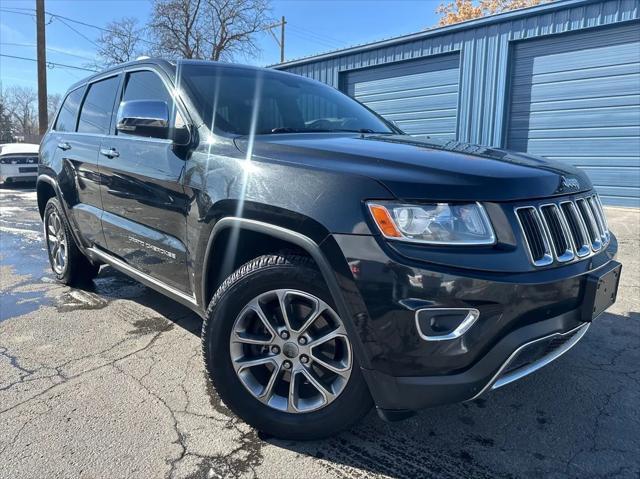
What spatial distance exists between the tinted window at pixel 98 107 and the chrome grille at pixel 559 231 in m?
3.06

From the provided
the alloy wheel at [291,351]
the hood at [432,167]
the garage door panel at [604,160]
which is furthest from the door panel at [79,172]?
the garage door panel at [604,160]

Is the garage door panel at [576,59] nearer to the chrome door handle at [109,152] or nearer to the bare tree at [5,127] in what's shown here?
the chrome door handle at [109,152]

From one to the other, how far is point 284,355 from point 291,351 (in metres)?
0.04

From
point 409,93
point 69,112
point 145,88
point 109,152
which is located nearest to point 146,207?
point 109,152

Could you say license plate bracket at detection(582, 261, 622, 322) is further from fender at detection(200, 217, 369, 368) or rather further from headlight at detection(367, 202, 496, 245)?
fender at detection(200, 217, 369, 368)

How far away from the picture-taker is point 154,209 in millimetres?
2951

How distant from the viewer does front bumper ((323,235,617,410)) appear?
1.79m

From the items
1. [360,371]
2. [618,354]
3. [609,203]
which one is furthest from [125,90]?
[609,203]

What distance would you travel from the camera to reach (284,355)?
2.26m

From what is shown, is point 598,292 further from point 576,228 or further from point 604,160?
point 604,160

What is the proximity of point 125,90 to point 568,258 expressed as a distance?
3128mm

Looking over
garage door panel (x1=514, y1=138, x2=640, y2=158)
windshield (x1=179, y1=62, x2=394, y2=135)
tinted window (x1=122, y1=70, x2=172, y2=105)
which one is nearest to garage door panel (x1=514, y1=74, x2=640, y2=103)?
garage door panel (x1=514, y1=138, x2=640, y2=158)

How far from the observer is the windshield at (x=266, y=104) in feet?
9.21

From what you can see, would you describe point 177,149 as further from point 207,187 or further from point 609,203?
point 609,203
